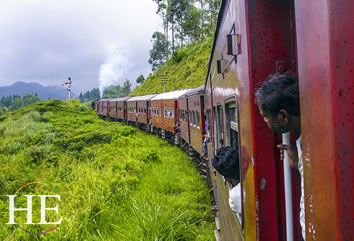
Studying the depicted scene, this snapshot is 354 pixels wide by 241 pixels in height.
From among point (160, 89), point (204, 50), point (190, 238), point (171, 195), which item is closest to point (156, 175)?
point (171, 195)

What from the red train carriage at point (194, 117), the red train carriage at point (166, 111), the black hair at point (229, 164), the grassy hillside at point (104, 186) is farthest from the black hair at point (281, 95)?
the red train carriage at point (166, 111)

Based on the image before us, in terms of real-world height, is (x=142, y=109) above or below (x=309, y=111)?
above

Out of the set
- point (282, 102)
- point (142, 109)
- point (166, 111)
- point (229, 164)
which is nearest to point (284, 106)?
point (282, 102)

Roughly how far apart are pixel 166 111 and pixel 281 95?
15.6m

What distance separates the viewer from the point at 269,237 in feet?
5.10

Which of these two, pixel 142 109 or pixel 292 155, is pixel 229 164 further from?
pixel 142 109

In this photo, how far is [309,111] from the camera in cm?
99

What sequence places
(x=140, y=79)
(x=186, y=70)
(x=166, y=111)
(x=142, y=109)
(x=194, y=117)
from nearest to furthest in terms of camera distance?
(x=194, y=117) < (x=166, y=111) < (x=142, y=109) < (x=186, y=70) < (x=140, y=79)

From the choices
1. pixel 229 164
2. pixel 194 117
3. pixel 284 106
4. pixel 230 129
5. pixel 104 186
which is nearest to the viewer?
pixel 284 106

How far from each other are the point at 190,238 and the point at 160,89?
37.6 meters

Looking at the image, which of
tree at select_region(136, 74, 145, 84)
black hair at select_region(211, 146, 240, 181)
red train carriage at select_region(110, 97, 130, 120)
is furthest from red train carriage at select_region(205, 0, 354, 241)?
tree at select_region(136, 74, 145, 84)

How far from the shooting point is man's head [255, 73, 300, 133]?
4.29ft

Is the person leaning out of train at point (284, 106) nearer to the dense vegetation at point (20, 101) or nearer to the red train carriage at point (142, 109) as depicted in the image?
the red train carriage at point (142, 109)

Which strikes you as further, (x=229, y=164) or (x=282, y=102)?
(x=229, y=164)
